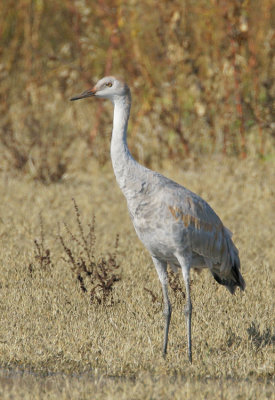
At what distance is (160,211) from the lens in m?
4.76

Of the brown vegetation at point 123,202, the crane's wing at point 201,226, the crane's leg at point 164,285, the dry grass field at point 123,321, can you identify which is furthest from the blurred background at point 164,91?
the crane's leg at point 164,285

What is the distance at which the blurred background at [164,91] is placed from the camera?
34.0 ft

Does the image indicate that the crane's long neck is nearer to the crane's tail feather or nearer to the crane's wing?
the crane's wing

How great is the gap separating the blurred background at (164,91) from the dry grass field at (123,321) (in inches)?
70.5

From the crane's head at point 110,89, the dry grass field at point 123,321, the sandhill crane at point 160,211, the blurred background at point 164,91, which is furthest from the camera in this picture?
the blurred background at point 164,91

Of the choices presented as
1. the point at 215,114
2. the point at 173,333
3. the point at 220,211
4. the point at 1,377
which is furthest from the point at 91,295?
the point at 215,114

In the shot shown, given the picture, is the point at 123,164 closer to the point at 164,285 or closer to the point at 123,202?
the point at 164,285

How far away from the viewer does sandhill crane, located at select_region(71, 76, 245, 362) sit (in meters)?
4.77

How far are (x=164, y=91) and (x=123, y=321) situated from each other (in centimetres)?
761

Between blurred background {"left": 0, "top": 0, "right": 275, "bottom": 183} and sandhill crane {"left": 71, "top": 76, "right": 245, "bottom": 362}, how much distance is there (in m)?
5.27

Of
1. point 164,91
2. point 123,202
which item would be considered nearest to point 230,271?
point 123,202

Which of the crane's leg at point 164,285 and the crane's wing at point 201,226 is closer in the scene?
the crane's wing at point 201,226

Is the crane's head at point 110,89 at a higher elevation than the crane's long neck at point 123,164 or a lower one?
higher

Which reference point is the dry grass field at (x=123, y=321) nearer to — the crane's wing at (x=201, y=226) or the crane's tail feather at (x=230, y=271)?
the crane's tail feather at (x=230, y=271)
